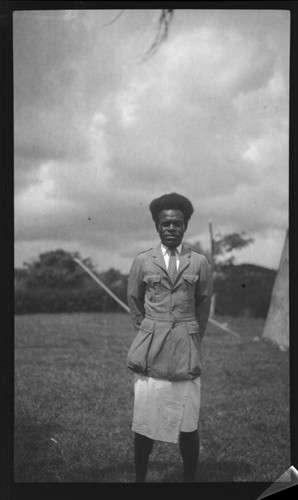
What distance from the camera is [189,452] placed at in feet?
13.8

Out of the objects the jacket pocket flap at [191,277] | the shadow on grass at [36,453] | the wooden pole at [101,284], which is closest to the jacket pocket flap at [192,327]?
the jacket pocket flap at [191,277]

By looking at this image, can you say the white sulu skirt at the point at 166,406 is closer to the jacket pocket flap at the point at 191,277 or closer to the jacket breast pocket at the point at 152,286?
the jacket breast pocket at the point at 152,286

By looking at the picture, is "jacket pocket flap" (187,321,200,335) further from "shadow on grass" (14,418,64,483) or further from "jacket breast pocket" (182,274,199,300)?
"shadow on grass" (14,418,64,483)

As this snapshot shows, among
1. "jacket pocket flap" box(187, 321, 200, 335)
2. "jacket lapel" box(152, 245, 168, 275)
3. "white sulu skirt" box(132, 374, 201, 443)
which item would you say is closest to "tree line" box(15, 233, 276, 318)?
"jacket lapel" box(152, 245, 168, 275)

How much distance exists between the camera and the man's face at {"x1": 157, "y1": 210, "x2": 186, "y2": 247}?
161 inches

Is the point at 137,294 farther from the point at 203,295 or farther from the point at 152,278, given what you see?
the point at 203,295

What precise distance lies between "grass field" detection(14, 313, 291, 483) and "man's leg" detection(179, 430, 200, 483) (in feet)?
0.25

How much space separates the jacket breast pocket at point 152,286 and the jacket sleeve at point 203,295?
26 cm

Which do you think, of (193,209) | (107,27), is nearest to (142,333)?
(193,209)

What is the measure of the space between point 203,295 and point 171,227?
18.6 inches

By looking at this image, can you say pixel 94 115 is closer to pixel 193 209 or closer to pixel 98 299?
pixel 193 209

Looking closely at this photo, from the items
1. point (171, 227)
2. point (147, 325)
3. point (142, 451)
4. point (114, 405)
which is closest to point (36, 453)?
point (114, 405)

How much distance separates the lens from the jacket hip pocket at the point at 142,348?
408 cm

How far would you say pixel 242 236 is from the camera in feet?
14.9
